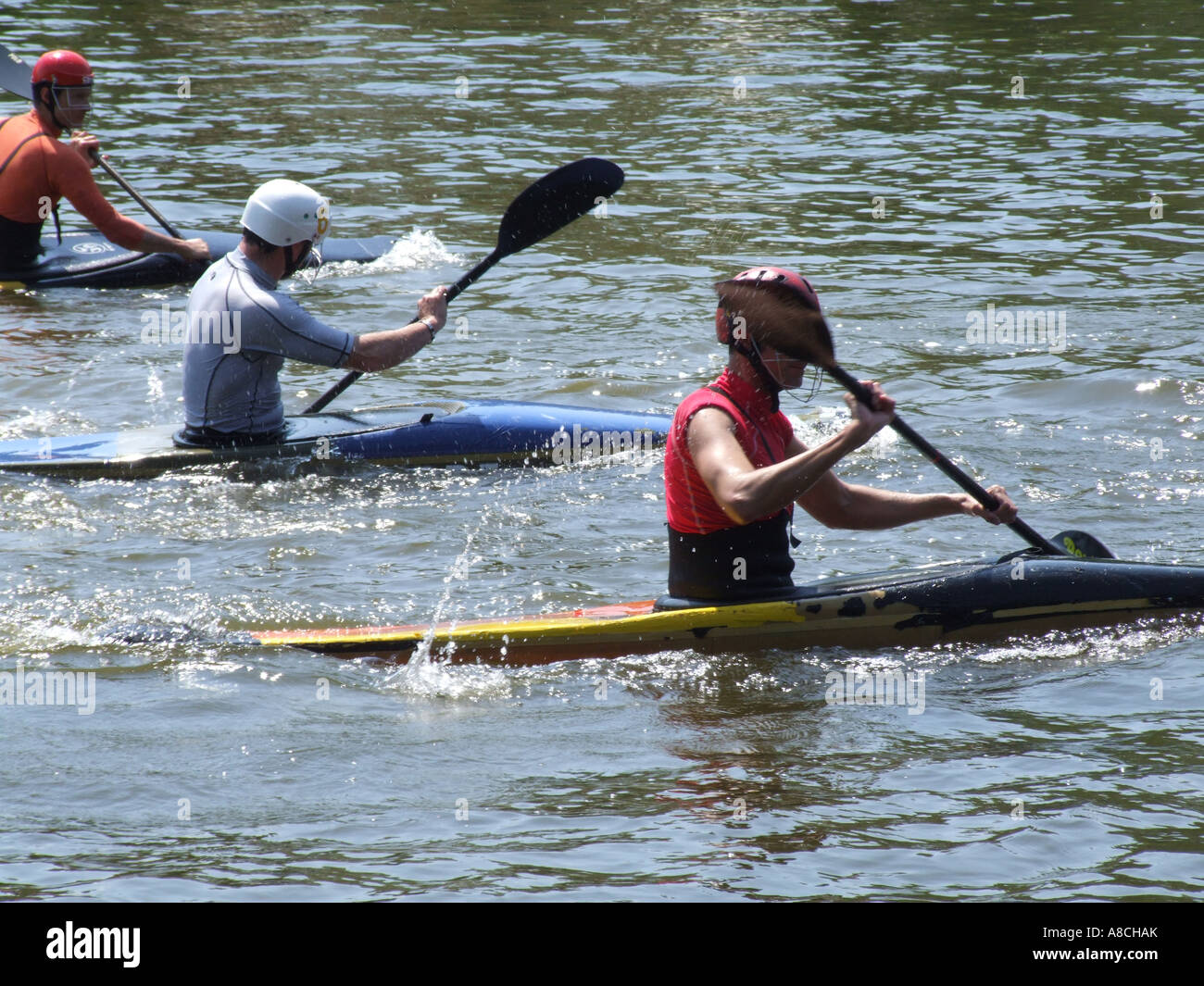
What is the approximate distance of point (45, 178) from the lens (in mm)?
9359

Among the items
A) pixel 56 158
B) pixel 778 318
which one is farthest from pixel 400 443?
pixel 56 158

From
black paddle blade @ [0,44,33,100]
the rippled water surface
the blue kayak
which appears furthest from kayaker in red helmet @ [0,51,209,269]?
the blue kayak

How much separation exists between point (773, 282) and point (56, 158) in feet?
20.6

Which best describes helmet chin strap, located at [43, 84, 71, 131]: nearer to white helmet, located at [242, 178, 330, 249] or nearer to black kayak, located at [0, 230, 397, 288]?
black kayak, located at [0, 230, 397, 288]

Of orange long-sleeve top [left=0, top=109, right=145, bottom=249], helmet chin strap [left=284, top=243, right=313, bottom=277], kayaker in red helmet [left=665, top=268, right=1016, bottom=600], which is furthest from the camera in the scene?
orange long-sleeve top [left=0, top=109, right=145, bottom=249]

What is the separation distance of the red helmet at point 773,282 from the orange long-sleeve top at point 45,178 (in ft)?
19.5

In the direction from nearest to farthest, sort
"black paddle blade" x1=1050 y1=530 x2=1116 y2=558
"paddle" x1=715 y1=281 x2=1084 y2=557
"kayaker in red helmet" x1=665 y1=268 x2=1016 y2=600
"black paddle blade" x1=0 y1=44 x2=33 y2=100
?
"kayaker in red helmet" x1=665 y1=268 x2=1016 y2=600 < "paddle" x1=715 y1=281 x2=1084 y2=557 < "black paddle blade" x1=1050 y1=530 x2=1116 y2=558 < "black paddle blade" x1=0 y1=44 x2=33 y2=100

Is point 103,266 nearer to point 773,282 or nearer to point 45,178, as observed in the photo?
point 45,178

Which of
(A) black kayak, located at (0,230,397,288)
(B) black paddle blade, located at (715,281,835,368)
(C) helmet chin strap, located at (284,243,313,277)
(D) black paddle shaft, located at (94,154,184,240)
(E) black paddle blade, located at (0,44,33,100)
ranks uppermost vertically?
(E) black paddle blade, located at (0,44,33,100)

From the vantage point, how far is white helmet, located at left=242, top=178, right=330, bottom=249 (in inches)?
247

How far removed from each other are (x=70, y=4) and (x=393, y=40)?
15.3 ft

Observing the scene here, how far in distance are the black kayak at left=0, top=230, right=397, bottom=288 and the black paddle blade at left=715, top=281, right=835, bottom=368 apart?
6.40 m

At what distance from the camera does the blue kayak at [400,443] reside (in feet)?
22.5

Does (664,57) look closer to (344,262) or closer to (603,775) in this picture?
(344,262)
